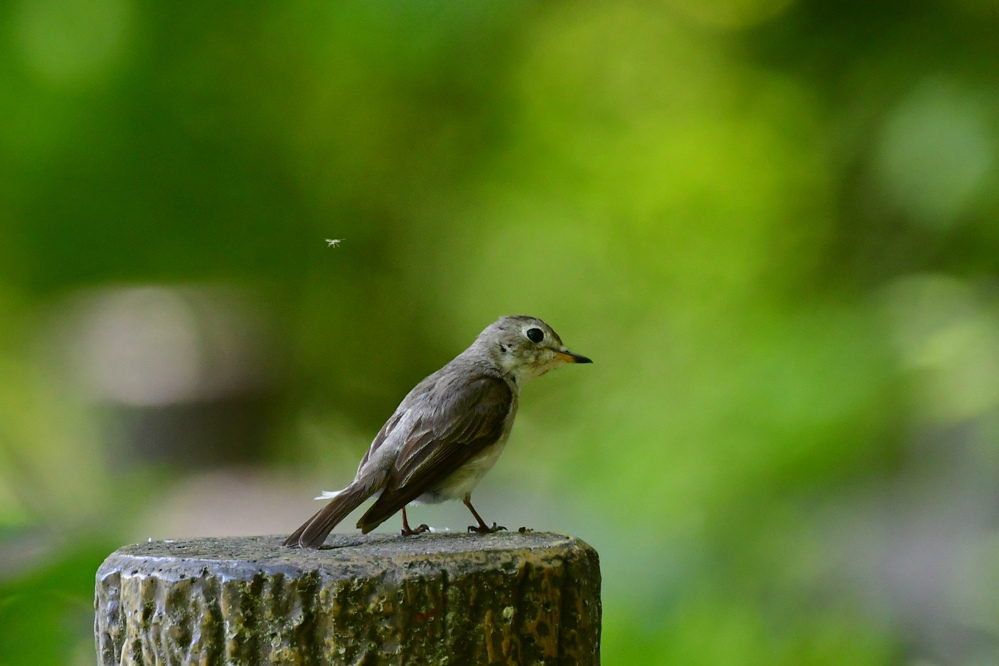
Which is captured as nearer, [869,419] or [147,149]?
[869,419]

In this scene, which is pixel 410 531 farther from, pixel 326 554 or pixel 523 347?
pixel 523 347

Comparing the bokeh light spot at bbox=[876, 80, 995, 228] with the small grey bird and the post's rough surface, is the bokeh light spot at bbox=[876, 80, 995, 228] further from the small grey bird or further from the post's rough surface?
the post's rough surface

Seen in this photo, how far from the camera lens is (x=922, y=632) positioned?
383cm

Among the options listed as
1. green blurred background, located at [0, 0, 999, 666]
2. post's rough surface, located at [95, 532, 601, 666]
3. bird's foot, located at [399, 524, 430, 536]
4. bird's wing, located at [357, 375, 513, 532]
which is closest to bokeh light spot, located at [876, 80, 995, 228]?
green blurred background, located at [0, 0, 999, 666]

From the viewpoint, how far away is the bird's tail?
204 centimetres

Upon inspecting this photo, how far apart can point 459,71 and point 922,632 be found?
315 centimetres

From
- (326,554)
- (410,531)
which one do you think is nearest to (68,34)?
(410,531)

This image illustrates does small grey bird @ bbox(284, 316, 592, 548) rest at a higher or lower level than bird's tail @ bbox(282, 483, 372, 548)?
higher

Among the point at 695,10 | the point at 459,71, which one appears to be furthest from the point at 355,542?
the point at 695,10

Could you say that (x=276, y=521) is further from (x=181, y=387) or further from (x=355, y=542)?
(x=355, y=542)

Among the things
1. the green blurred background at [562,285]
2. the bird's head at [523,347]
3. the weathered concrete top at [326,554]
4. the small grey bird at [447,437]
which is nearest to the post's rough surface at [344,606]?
the weathered concrete top at [326,554]

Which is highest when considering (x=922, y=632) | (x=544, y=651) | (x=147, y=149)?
(x=147, y=149)

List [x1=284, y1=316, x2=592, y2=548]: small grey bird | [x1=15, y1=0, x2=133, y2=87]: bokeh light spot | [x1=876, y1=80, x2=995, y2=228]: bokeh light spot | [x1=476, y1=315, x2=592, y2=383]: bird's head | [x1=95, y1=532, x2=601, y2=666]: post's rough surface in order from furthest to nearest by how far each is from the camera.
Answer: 1. [x1=15, y1=0, x2=133, y2=87]: bokeh light spot
2. [x1=876, y1=80, x2=995, y2=228]: bokeh light spot
3. [x1=476, y1=315, x2=592, y2=383]: bird's head
4. [x1=284, y1=316, x2=592, y2=548]: small grey bird
5. [x1=95, y1=532, x2=601, y2=666]: post's rough surface

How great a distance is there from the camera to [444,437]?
241 cm
